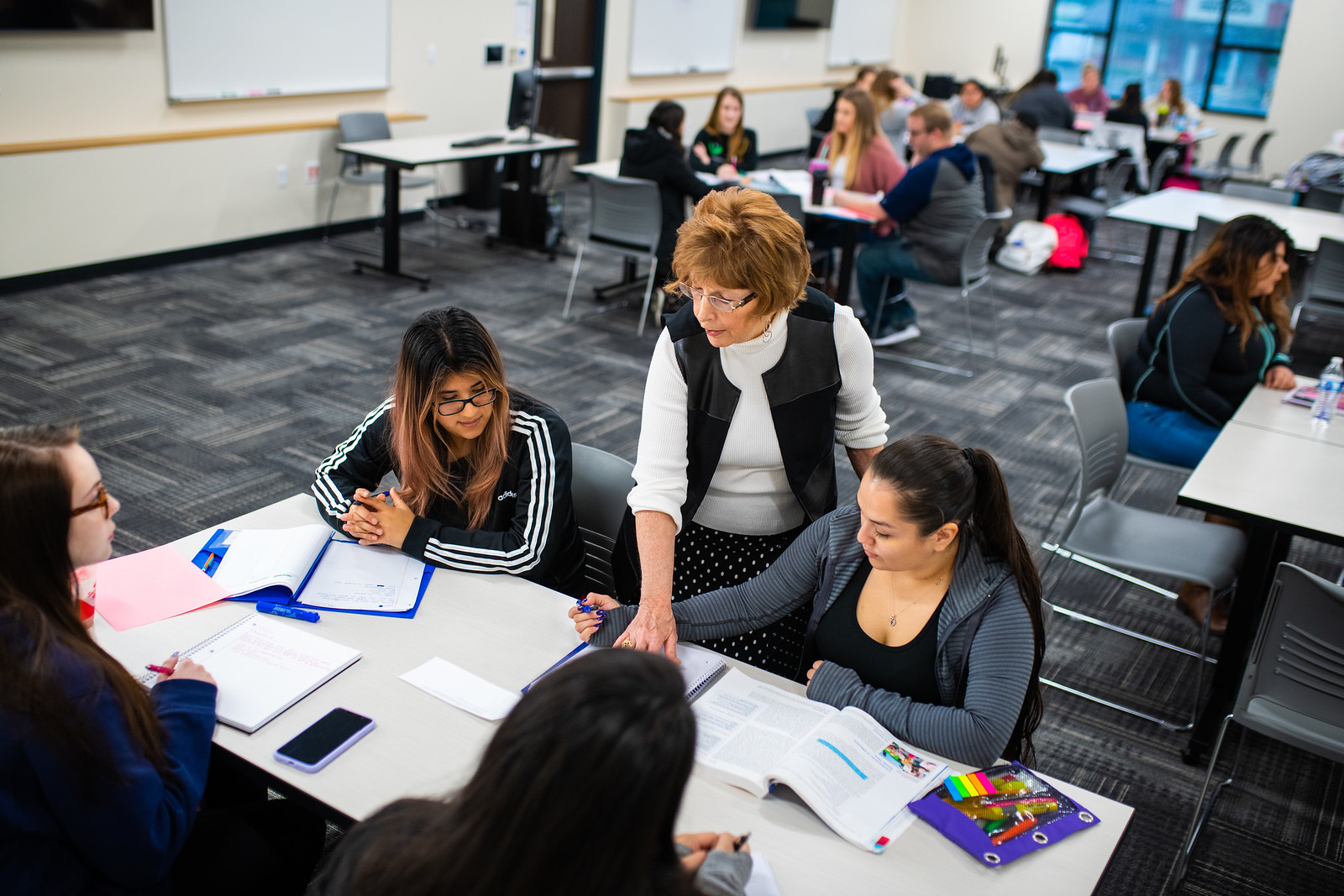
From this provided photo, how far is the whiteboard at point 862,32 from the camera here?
11953 mm

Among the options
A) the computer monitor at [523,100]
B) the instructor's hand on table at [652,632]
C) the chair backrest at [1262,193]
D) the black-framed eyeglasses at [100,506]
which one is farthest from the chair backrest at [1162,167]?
the black-framed eyeglasses at [100,506]

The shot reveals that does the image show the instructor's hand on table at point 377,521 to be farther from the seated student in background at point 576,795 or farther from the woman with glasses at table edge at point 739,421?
the seated student in background at point 576,795

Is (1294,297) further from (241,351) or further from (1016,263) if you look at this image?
(241,351)

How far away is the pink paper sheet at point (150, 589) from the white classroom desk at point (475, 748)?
0.03m

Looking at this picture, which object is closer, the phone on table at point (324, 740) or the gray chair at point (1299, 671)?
the phone on table at point (324, 740)

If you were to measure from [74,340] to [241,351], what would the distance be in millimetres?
736

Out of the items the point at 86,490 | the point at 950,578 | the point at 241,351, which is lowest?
the point at 241,351

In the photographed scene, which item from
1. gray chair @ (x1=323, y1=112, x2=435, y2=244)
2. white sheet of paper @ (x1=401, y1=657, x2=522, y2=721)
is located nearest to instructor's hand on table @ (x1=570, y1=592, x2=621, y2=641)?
white sheet of paper @ (x1=401, y1=657, x2=522, y2=721)

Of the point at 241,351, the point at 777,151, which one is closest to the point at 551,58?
the point at 777,151

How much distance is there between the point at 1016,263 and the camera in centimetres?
779

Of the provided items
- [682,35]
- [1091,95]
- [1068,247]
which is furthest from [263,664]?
[1091,95]

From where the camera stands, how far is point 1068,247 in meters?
7.86

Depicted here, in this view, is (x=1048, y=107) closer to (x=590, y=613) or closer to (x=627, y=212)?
(x=627, y=212)

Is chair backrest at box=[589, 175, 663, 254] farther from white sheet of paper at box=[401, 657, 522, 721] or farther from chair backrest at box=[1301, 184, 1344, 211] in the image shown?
chair backrest at box=[1301, 184, 1344, 211]
